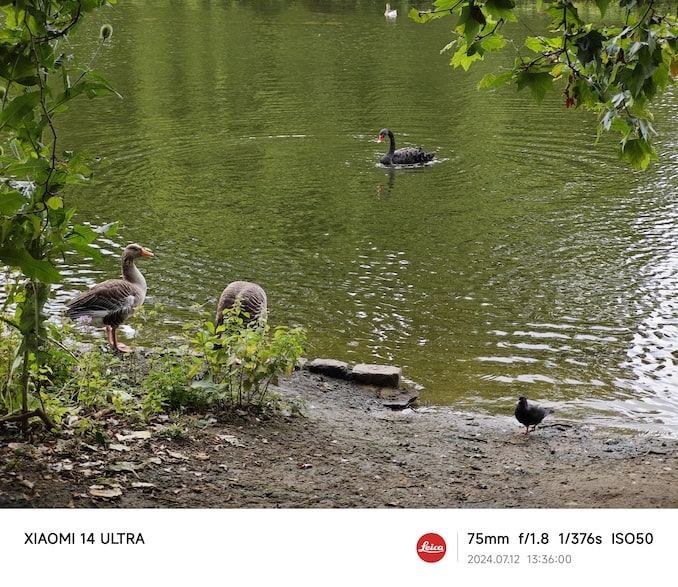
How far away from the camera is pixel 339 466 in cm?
663

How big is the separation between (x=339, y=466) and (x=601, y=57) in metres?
3.33

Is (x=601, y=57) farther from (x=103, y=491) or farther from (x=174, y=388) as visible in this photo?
(x=174, y=388)

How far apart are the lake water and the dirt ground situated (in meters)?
1.28

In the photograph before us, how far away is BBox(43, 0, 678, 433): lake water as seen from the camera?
410 inches

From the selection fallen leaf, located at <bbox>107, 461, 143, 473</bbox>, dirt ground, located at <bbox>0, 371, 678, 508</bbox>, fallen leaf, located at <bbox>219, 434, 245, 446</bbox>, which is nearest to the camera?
dirt ground, located at <bbox>0, 371, 678, 508</bbox>

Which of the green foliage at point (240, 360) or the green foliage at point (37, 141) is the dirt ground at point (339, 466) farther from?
the green foliage at point (37, 141)

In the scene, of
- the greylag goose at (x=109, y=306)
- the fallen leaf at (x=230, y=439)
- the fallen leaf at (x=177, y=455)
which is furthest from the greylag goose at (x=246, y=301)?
the fallen leaf at (x=177, y=455)

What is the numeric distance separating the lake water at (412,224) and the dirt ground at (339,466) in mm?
1278

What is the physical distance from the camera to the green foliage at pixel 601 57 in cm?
466

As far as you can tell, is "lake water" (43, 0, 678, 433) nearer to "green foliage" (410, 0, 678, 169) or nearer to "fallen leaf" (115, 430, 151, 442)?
"fallen leaf" (115, 430, 151, 442)

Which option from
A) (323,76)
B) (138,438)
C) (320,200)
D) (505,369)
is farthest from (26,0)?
(323,76)
